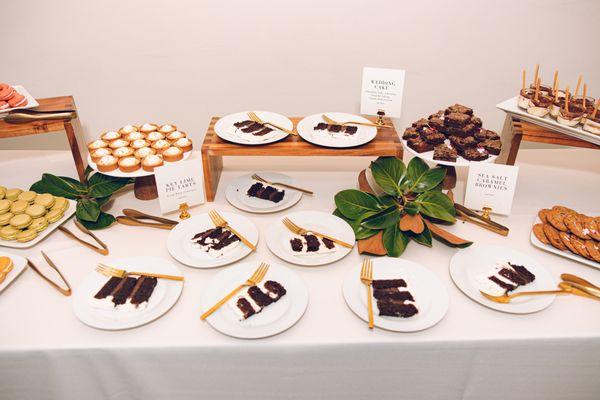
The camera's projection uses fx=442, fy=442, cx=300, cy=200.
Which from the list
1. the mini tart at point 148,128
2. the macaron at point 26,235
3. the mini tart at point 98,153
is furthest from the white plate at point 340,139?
the macaron at point 26,235

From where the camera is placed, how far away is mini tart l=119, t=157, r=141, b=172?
5.44 feet

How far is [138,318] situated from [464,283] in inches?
39.0

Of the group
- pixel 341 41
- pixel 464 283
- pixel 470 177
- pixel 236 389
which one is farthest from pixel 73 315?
pixel 341 41

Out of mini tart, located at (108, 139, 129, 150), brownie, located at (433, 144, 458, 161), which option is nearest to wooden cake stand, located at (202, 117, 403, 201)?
brownie, located at (433, 144, 458, 161)

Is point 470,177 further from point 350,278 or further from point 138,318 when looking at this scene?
point 138,318

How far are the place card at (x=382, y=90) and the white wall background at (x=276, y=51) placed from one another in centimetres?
119

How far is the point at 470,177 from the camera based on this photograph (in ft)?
5.40

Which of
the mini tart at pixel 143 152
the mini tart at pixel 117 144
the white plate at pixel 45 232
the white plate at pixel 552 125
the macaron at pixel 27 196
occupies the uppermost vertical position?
the white plate at pixel 552 125

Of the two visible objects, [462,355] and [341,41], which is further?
[341,41]

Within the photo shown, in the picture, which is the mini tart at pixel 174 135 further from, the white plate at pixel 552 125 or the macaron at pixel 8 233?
the white plate at pixel 552 125

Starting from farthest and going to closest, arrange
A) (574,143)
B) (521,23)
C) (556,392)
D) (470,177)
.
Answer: (521,23), (574,143), (470,177), (556,392)

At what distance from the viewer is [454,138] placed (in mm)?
1765

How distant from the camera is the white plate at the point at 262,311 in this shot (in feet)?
4.03

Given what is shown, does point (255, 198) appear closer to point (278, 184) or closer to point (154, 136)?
point (278, 184)
